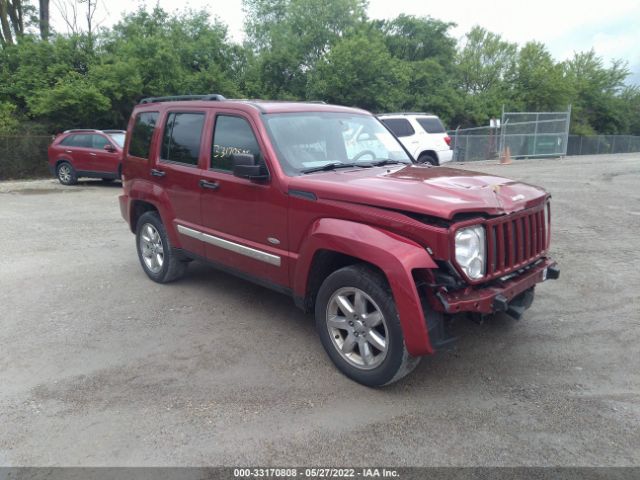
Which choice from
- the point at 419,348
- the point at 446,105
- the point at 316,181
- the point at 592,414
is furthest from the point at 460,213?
the point at 446,105

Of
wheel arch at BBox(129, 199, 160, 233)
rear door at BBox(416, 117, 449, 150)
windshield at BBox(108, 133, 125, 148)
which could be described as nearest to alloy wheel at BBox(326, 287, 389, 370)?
wheel arch at BBox(129, 199, 160, 233)

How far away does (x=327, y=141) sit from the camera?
4.60 m

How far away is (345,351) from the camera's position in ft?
12.2

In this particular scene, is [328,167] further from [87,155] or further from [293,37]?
[293,37]

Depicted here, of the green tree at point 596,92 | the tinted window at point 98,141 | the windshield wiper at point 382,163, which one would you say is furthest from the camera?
the green tree at point 596,92

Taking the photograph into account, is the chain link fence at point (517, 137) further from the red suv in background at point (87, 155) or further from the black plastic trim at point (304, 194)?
the black plastic trim at point (304, 194)

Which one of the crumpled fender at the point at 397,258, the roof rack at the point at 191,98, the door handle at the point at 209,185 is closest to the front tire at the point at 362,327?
the crumpled fender at the point at 397,258

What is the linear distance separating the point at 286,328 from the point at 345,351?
3.46ft

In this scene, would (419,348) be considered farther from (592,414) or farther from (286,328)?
(286,328)

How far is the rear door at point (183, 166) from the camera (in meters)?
5.00

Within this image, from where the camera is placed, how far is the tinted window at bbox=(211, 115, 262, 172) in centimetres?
442

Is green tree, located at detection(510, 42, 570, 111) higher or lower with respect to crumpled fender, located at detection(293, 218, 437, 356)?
higher

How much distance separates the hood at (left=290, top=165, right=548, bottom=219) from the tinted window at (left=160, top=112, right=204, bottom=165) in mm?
1527

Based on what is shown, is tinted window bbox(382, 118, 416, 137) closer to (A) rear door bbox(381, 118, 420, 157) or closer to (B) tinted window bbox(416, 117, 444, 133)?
(A) rear door bbox(381, 118, 420, 157)
